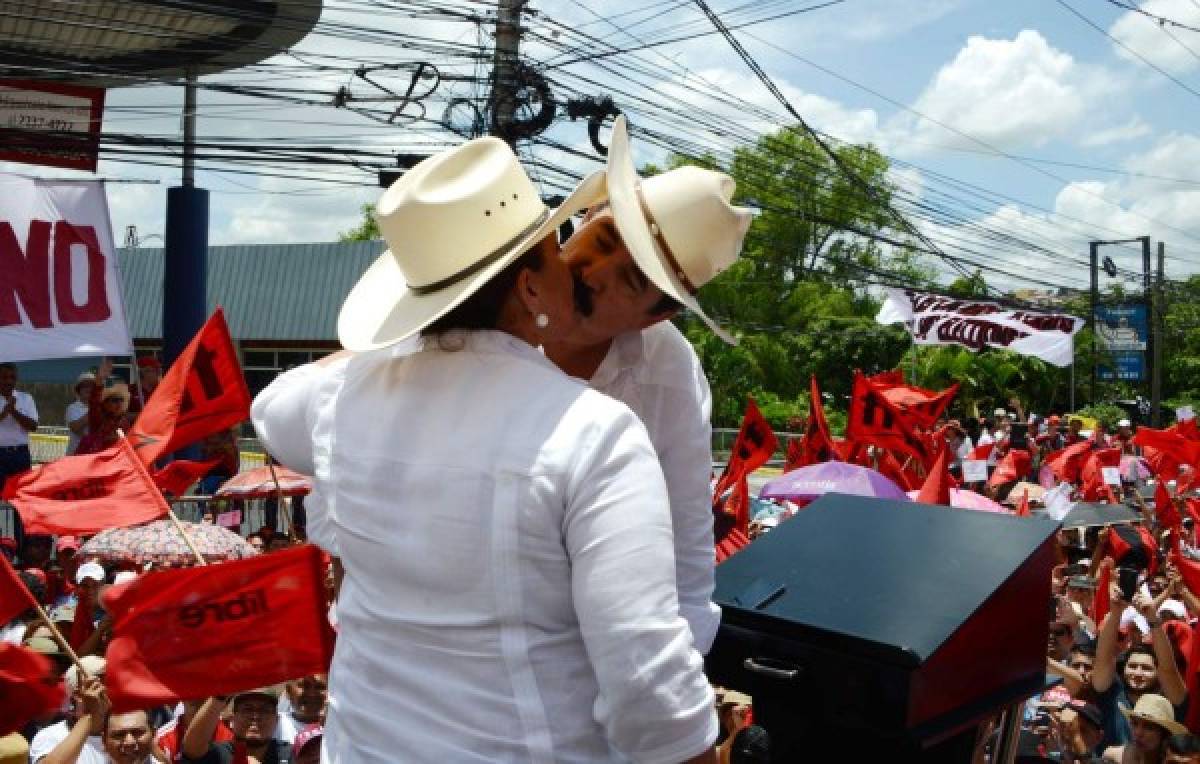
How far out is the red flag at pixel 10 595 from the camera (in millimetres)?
3779

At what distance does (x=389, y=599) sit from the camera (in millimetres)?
1670

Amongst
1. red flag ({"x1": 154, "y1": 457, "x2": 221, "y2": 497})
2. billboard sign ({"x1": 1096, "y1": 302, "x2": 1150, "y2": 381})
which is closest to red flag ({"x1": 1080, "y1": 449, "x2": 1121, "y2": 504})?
red flag ({"x1": 154, "y1": 457, "x2": 221, "y2": 497})

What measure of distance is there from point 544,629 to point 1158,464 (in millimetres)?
13731

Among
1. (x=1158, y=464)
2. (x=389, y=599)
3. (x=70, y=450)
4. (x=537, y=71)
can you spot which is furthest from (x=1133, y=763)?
(x=537, y=71)

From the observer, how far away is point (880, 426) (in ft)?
35.9

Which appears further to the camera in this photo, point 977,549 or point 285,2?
point 285,2

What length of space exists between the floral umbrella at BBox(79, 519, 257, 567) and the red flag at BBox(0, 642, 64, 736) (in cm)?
571

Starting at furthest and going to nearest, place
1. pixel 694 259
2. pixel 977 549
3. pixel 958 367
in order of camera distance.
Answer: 1. pixel 958 367
2. pixel 977 549
3. pixel 694 259

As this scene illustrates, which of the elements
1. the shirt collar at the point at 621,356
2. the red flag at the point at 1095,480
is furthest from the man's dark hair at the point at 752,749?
the red flag at the point at 1095,480

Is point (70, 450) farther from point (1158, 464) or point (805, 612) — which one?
point (1158, 464)

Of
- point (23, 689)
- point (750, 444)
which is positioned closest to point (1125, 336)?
point (750, 444)

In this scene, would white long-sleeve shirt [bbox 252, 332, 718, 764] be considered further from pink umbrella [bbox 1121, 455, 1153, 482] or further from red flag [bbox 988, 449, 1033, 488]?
pink umbrella [bbox 1121, 455, 1153, 482]

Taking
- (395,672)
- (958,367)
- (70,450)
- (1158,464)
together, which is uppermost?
(395,672)

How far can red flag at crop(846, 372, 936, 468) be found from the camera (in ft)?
35.4
